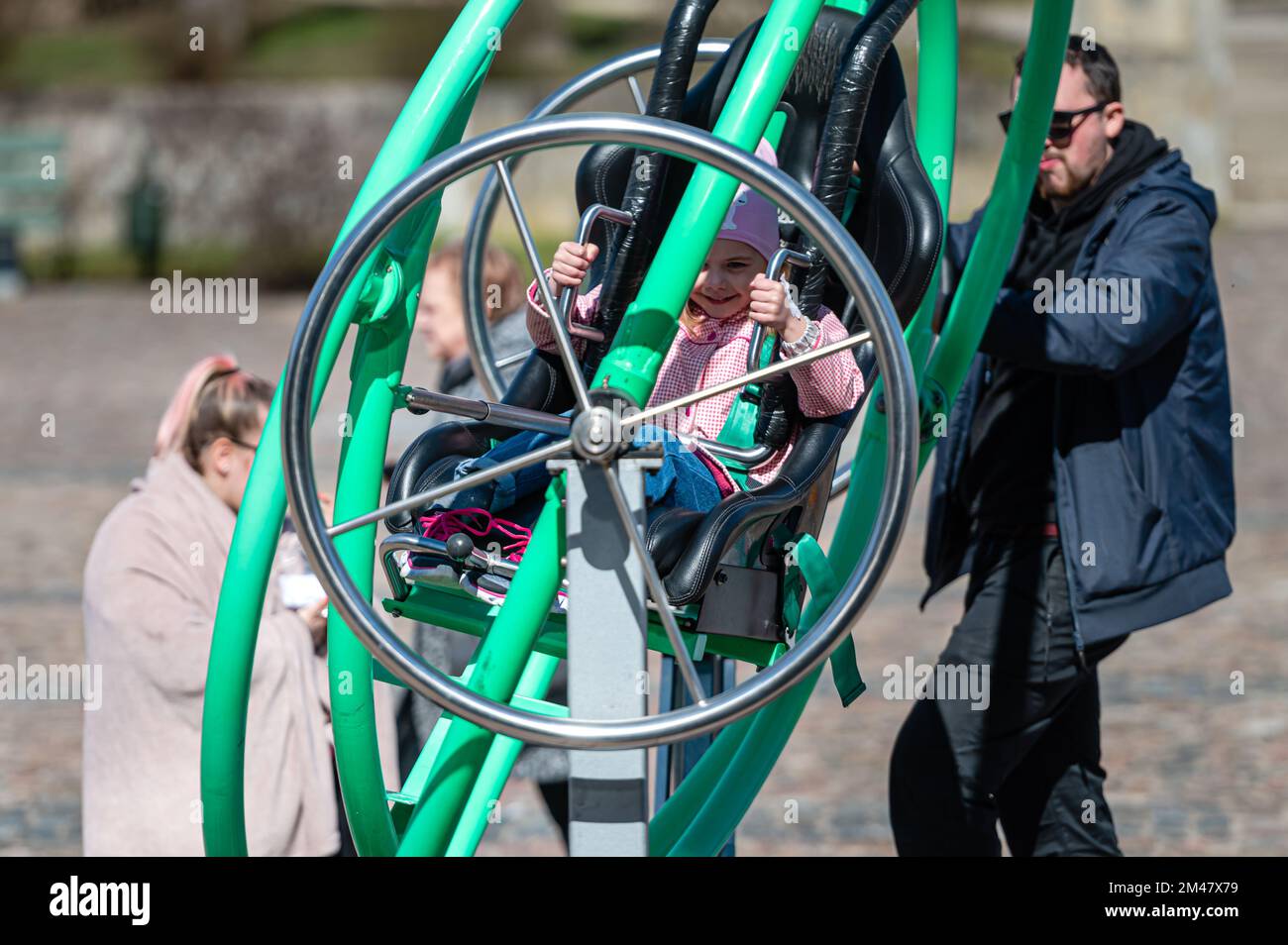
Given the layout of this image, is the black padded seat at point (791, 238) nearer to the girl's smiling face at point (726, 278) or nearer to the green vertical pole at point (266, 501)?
the girl's smiling face at point (726, 278)

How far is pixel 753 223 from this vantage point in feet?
9.53

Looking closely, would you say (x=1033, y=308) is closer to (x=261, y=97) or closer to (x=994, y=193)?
(x=994, y=193)

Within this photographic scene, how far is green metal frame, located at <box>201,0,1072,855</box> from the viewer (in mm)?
2461

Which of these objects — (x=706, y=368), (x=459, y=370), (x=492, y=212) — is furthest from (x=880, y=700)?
(x=706, y=368)

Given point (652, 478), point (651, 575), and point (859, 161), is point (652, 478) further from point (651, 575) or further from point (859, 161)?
point (859, 161)

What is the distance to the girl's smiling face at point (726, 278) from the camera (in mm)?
2990

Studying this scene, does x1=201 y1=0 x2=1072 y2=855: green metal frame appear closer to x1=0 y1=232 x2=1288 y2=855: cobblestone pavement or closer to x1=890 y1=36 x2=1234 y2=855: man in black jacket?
x1=890 y1=36 x2=1234 y2=855: man in black jacket

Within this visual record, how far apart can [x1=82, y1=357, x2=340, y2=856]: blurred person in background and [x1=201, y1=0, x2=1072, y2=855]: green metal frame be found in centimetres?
75

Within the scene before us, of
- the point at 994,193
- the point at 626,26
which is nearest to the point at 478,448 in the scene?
the point at 994,193

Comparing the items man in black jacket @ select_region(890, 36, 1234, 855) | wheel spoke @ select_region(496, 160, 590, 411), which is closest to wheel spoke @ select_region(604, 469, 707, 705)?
wheel spoke @ select_region(496, 160, 590, 411)

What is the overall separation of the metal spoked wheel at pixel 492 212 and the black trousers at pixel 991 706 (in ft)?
3.39

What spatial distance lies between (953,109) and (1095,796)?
1392 millimetres

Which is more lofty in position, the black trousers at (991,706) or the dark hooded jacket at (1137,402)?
the dark hooded jacket at (1137,402)

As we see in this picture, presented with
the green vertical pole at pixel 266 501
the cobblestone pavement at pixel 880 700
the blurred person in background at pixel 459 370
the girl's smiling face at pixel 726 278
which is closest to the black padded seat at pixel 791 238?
the girl's smiling face at pixel 726 278
